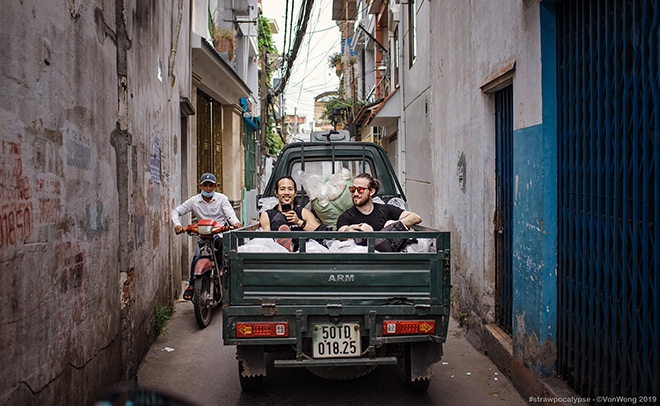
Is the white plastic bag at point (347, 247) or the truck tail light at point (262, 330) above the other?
the white plastic bag at point (347, 247)

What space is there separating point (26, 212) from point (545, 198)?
341 centimetres

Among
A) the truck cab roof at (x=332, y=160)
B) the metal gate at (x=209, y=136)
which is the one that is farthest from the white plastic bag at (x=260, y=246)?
the metal gate at (x=209, y=136)

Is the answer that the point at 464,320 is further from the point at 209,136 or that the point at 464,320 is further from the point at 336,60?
the point at 336,60

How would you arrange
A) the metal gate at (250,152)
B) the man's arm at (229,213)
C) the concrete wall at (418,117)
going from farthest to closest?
1. the metal gate at (250,152)
2. the concrete wall at (418,117)
3. the man's arm at (229,213)

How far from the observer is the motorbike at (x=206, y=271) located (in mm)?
6281

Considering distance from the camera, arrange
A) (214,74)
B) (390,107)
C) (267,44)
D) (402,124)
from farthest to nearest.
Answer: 1. (267,44)
2. (390,107)
3. (402,124)
4. (214,74)

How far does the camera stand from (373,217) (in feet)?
17.0

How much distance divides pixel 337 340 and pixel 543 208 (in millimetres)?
1833

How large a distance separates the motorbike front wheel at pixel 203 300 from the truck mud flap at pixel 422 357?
3065 mm

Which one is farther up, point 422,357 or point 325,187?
point 325,187

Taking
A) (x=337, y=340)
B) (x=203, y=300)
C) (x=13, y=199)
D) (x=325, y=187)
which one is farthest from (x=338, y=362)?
(x=203, y=300)

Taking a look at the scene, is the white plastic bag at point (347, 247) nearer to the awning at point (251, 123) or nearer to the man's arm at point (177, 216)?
the man's arm at point (177, 216)

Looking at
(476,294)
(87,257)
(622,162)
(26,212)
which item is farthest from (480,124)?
(26,212)

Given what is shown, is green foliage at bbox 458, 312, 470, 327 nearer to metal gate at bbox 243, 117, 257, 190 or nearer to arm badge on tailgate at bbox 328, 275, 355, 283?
arm badge on tailgate at bbox 328, 275, 355, 283
